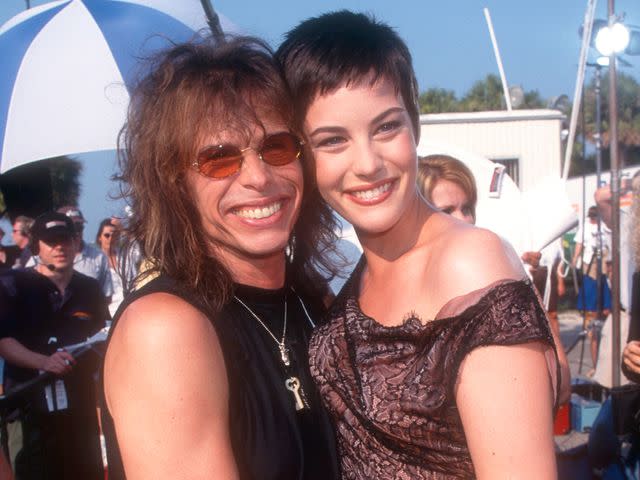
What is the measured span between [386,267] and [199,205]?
1.81 feet

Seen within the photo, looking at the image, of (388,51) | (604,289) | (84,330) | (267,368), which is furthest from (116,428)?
(604,289)

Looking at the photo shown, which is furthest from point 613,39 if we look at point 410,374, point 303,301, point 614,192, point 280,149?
point 410,374

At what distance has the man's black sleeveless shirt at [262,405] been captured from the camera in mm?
1650

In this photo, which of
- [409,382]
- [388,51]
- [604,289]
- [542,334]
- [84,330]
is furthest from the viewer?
[604,289]

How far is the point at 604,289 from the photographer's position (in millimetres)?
9078

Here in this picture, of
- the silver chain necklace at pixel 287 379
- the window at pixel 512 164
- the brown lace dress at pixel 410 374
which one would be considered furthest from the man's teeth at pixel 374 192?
the window at pixel 512 164

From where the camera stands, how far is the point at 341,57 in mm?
1872

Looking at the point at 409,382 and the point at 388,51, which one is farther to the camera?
the point at 388,51

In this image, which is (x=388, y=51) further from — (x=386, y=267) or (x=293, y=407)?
(x=293, y=407)

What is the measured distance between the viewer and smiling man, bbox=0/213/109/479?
4598 millimetres

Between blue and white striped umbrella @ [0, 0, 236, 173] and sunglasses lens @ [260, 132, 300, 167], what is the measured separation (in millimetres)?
1894

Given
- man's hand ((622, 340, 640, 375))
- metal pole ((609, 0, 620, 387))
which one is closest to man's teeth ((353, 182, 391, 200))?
man's hand ((622, 340, 640, 375))

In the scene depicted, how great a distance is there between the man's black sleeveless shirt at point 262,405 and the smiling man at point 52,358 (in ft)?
10.1

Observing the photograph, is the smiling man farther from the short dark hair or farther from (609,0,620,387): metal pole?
(609,0,620,387): metal pole
